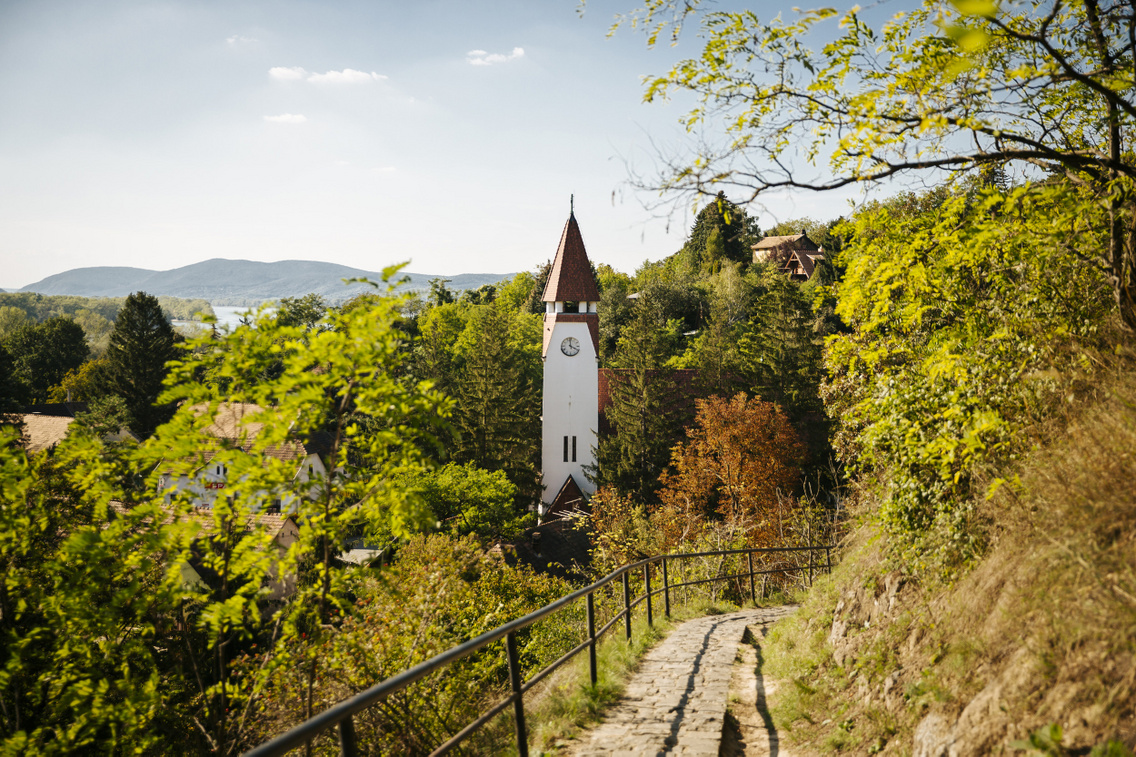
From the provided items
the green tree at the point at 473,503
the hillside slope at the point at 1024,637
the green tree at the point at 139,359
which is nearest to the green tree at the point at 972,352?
the hillside slope at the point at 1024,637

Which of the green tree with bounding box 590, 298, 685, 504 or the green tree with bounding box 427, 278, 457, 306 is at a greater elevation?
the green tree with bounding box 427, 278, 457, 306

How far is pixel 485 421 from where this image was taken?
3375cm

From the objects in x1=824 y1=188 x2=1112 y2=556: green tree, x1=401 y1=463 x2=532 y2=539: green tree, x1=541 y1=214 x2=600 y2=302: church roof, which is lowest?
x1=401 y1=463 x2=532 y2=539: green tree

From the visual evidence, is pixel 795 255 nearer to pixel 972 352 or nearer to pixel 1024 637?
pixel 972 352

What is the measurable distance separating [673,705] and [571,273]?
98.8 ft

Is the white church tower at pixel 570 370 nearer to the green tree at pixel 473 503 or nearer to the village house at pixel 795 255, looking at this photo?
the green tree at pixel 473 503

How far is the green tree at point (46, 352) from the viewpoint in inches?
2015

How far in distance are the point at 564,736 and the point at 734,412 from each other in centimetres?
2322

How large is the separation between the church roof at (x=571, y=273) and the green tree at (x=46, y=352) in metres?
45.0

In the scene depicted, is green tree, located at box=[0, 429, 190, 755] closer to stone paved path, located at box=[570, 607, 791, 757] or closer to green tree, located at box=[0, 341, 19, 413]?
stone paved path, located at box=[570, 607, 791, 757]

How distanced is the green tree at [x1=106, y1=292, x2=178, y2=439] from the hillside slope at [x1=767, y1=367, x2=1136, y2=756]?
43.3 m

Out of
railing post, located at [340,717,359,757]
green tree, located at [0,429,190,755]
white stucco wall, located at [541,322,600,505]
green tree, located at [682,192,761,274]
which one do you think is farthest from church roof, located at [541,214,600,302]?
railing post, located at [340,717,359,757]

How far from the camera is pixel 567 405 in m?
34.1

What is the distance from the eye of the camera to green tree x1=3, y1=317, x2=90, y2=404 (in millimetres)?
51188
